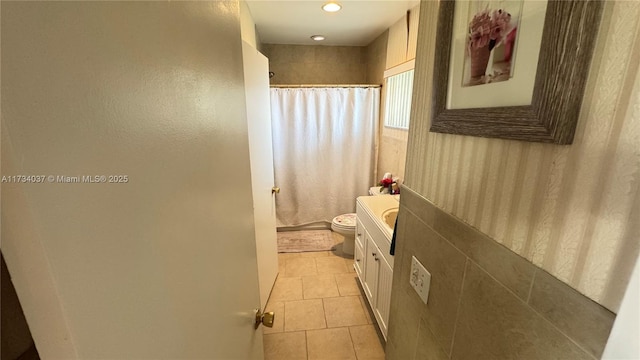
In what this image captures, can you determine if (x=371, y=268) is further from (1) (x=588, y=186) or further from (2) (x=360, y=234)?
(1) (x=588, y=186)

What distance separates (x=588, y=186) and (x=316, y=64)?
11.5ft

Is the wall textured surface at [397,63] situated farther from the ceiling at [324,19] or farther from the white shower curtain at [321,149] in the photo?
the white shower curtain at [321,149]

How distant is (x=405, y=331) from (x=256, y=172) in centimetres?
125

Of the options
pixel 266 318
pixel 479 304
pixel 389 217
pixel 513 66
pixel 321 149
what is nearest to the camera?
pixel 513 66

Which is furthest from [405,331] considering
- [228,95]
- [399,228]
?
[228,95]

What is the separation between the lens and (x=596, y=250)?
371mm

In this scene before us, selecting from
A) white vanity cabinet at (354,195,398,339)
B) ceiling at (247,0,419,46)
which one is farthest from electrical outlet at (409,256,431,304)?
ceiling at (247,0,419,46)

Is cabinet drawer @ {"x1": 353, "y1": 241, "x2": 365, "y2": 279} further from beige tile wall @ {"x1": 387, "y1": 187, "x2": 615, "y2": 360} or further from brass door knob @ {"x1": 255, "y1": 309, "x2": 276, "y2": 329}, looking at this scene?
brass door knob @ {"x1": 255, "y1": 309, "x2": 276, "y2": 329}

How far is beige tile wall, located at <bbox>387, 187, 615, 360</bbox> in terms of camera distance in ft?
1.33

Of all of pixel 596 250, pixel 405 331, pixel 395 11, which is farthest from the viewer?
pixel 395 11

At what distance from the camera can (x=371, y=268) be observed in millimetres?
1859

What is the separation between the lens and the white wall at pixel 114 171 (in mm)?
262

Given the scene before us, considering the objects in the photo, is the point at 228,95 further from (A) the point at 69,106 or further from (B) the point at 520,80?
(B) the point at 520,80

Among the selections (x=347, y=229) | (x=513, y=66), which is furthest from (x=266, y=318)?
(x=347, y=229)
